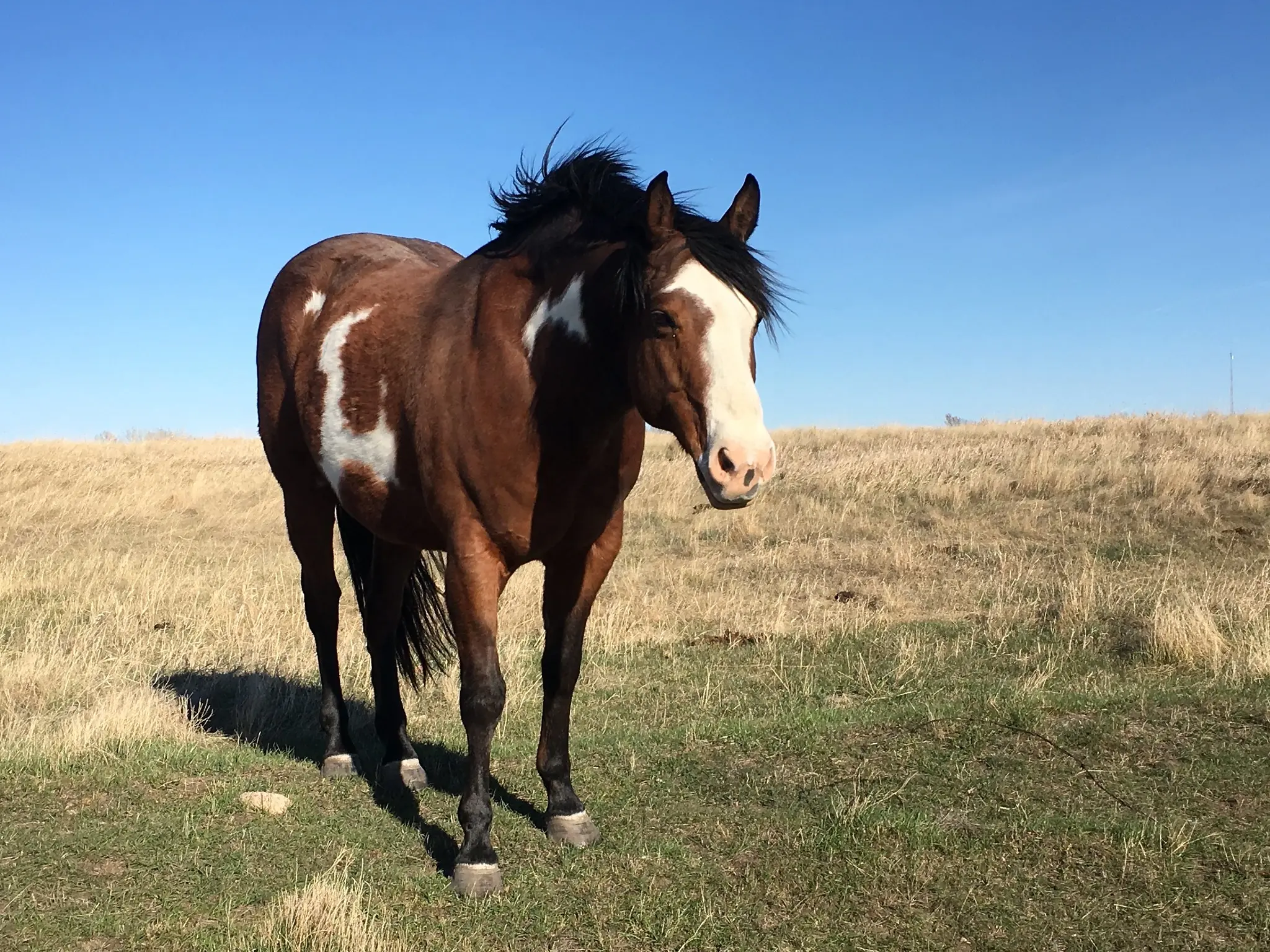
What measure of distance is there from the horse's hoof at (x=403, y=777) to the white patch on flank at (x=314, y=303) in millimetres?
2683

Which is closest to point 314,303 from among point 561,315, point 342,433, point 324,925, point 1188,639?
point 342,433

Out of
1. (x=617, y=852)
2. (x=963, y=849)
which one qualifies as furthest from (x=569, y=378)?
(x=963, y=849)

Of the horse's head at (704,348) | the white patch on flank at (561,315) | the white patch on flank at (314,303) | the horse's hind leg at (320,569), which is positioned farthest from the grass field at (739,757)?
the white patch on flank at (314,303)

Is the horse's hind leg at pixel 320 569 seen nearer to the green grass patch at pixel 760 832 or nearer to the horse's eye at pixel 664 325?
the green grass patch at pixel 760 832

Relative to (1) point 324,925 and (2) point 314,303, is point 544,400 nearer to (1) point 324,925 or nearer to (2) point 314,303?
(1) point 324,925

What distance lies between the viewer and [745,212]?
405cm

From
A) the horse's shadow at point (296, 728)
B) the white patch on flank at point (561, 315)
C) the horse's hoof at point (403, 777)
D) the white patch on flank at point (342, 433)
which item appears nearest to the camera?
the white patch on flank at point (561, 315)

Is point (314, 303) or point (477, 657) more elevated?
point (314, 303)

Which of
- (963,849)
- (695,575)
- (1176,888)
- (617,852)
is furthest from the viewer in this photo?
(695,575)

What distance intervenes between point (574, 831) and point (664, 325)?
233cm

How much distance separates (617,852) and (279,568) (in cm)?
912

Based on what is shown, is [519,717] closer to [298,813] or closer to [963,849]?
[298,813]

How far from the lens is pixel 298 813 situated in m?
4.94

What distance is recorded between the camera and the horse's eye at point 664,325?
3576mm
